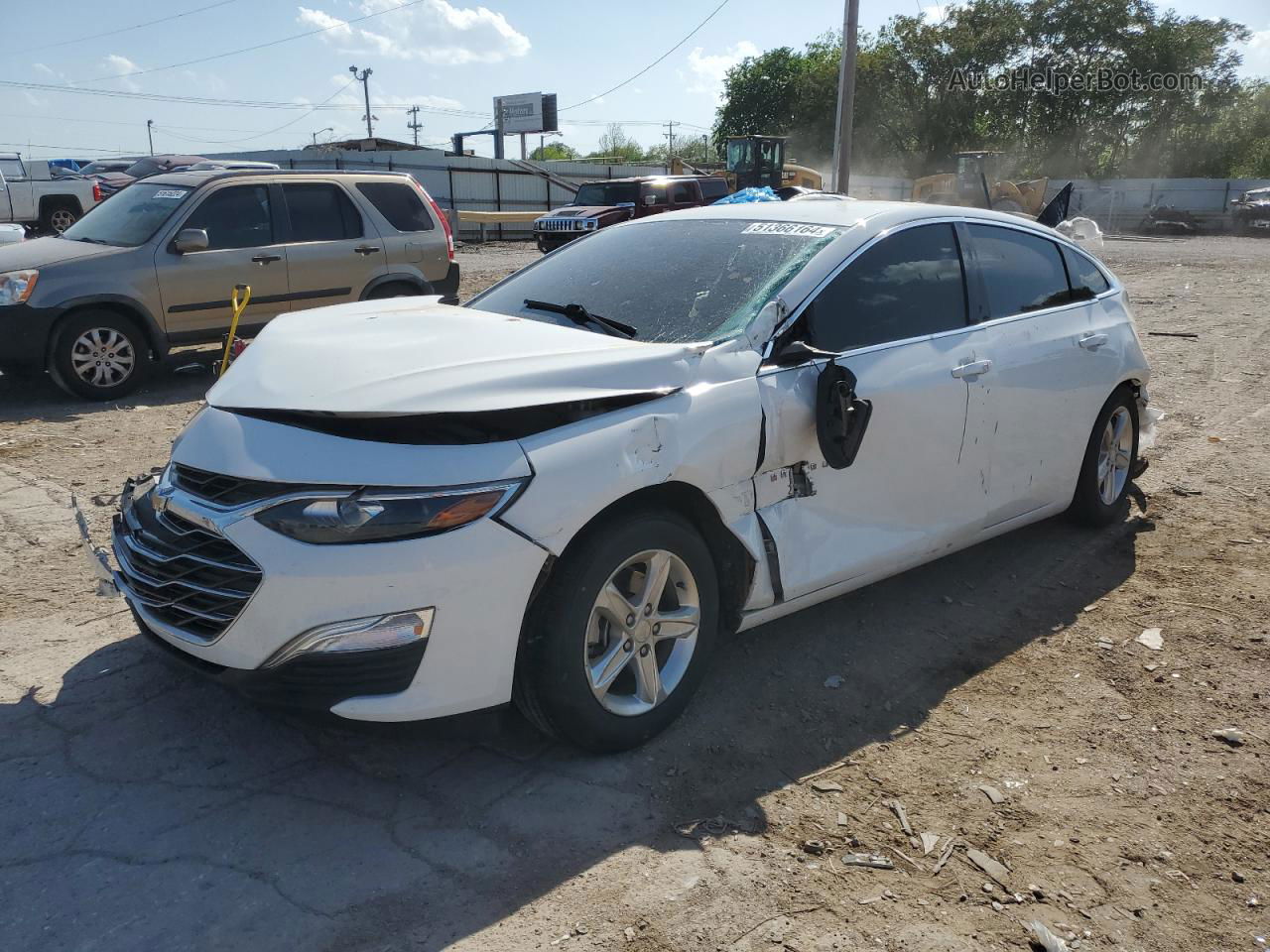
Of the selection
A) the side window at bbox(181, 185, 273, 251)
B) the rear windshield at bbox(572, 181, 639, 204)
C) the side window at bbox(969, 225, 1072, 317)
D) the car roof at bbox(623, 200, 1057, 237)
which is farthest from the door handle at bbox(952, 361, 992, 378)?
the rear windshield at bbox(572, 181, 639, 204)

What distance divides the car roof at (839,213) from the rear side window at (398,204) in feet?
18.9

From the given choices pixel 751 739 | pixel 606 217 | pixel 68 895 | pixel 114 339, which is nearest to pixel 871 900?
pixel 751 739

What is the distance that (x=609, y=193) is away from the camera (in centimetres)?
2272

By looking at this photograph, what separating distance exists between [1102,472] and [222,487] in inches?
171

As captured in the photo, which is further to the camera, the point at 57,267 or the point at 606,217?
the point at 606,217

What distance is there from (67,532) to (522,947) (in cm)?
394

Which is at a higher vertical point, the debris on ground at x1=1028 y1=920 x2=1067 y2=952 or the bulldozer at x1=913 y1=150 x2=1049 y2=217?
the bulldozer at x1=913 y1=150 x2=1049 y2=217

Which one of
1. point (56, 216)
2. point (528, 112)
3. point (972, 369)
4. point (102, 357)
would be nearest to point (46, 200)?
point (56, 216)

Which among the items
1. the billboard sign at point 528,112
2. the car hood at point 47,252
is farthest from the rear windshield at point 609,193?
the billboard sign at point 528,112

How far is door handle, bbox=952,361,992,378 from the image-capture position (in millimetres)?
4105

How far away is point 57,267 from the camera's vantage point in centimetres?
798

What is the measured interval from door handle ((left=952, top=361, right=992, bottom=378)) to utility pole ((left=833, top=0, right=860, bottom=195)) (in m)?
18.2

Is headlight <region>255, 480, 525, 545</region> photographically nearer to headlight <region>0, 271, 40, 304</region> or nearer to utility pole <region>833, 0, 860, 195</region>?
headlight <region>0, 271, 40, 304</region>

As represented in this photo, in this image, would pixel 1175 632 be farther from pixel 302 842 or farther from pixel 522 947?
pixel 302 842
